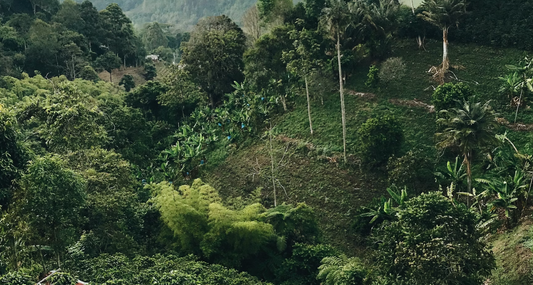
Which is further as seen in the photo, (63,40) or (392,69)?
(63,40)

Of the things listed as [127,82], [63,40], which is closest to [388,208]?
[127,82]

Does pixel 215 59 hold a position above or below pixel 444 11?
below

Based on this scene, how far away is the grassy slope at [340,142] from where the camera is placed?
2212cm

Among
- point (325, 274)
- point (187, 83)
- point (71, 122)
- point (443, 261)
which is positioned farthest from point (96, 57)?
point (443, 261)

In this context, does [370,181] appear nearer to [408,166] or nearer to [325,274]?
[408,166]

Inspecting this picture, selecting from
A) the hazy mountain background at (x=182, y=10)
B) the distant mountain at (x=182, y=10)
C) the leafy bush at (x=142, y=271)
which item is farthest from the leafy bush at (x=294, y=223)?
the distant mountain at (x=182, y=10)

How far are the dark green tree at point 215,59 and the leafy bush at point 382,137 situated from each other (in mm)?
14536

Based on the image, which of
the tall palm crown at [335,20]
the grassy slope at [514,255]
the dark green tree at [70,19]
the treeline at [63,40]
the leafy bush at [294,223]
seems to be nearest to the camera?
the grassy slope at [514,255]

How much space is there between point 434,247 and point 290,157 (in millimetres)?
14603

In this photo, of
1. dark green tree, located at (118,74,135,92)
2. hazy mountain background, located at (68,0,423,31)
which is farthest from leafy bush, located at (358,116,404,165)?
hazy mountain background, located at (68,0,423,31)

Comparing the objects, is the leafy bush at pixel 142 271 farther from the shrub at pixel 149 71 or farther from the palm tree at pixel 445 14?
the shrub at pixel 149 71

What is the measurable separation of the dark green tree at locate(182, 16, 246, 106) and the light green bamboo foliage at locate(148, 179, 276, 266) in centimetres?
1746

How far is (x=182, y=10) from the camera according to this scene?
120 metres

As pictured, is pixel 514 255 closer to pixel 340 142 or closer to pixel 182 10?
pixel 340 142
